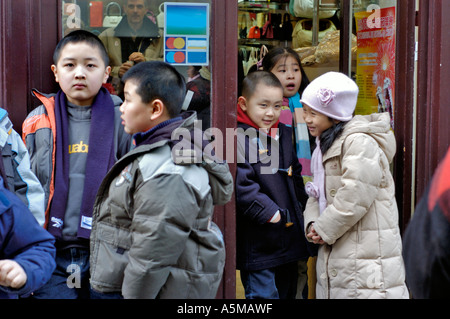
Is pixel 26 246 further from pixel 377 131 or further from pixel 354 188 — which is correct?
pixel 377 131

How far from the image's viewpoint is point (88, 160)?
314 cm

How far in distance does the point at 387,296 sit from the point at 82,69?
1.90m

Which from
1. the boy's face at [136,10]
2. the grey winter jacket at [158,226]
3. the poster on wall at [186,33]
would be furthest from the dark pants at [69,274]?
the boy's face at [136,10]

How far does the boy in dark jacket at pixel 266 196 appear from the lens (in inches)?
144

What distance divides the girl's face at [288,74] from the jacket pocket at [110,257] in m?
1.96

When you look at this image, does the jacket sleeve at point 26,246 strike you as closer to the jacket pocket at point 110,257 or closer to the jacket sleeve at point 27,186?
the jacket pocket at point 110,257

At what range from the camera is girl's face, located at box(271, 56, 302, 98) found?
4277mm

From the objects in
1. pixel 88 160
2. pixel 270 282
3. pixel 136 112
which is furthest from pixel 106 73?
pixel 270 282

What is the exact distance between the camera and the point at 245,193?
363 cm

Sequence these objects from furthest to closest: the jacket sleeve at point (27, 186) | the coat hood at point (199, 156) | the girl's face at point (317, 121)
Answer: the girl's face at point (317, 121), the jacket sleeve at point (27, 186), the coat hood at point (199, 156)

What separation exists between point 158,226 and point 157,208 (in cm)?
7

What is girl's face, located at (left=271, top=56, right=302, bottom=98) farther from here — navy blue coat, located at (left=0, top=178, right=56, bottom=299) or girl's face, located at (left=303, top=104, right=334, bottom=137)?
navy blue coat, located at (left=0, top=178, right=56, bottom=299)

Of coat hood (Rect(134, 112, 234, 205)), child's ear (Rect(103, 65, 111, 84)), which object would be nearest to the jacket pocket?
coat hood (Rect(134, 112, 234, 205))

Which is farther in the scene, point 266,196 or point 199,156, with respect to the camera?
point 266,196
